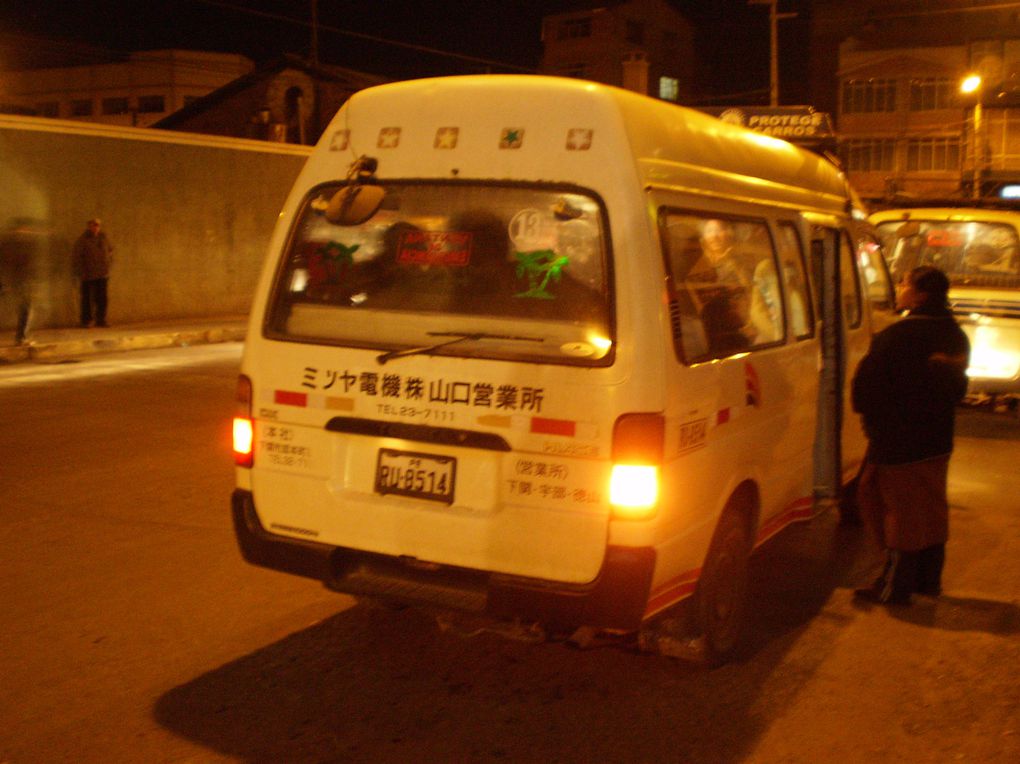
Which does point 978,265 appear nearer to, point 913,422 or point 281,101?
point 913,422

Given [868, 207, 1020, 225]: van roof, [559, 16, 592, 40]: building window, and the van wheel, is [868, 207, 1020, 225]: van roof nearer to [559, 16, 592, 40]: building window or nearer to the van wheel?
the van wheel

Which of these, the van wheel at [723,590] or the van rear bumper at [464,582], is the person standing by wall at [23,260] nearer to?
the van rear bumper at [464,582]

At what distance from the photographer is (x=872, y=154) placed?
165 feet

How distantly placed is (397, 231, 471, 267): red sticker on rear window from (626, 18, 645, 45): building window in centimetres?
6007

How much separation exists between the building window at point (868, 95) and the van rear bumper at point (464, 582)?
5087cm

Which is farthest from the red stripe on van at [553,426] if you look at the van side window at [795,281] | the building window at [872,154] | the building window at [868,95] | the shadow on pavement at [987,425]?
the building window at [868,95]

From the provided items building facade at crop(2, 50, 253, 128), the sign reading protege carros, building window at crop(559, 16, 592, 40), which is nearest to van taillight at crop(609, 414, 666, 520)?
the sign reading protege carros

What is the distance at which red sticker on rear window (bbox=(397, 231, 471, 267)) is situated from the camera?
432 centimetres

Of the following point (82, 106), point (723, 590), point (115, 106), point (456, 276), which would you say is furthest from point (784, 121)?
point (82, 106)

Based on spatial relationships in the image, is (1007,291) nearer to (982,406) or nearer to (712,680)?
(982,406)

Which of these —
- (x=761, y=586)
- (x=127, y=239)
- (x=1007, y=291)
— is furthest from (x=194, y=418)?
(x=127, y=239)

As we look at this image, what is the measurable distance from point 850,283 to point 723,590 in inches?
104

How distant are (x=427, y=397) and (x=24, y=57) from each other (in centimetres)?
7664

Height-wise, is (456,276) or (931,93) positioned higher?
(931,93)
